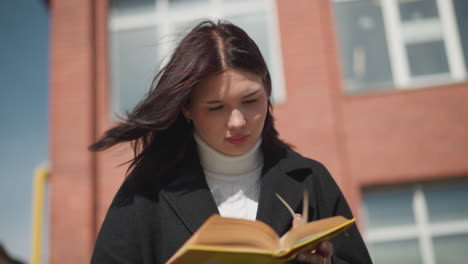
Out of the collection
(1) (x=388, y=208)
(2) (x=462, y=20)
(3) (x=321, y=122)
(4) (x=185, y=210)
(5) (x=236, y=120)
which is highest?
(2) (x=462, y=20)

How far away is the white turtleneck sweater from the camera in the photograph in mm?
1685

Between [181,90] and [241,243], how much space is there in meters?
0.66

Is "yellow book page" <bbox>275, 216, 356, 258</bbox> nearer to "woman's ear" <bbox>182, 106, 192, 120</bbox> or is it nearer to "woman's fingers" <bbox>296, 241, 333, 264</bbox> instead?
"woman's fingers" <bbox>296, 241, 333, 264</bbox>

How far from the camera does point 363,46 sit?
6.76 metres

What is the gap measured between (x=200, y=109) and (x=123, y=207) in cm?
40

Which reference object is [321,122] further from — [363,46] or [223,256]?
[223,256]

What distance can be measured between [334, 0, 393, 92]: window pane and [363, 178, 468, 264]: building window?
1.46m

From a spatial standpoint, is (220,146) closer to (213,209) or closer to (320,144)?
(213,209)

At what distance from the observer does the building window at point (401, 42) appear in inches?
260

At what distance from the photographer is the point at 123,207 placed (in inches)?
61.8

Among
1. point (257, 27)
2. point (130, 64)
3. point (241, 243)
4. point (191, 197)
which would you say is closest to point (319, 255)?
point (241, 243)

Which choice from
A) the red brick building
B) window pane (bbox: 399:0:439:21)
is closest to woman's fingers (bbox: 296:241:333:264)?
the red brick building

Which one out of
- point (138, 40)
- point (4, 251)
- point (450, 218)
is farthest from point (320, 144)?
point (4, 251)

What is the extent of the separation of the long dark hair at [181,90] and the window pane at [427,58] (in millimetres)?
5391
